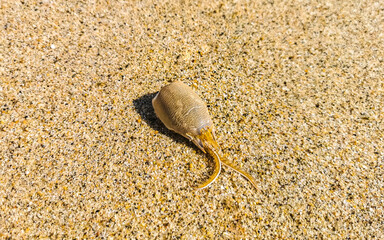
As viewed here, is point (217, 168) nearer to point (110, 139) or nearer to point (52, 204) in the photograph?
point (110, 139)

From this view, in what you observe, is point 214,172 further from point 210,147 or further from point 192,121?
point 192,121

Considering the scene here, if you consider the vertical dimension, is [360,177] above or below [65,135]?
above

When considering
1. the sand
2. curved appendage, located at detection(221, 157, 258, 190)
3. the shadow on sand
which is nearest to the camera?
the sand

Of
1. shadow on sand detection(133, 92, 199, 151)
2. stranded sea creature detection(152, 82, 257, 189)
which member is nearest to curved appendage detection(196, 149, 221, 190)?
stranded sea creature detection(152, 82, 257, 189)

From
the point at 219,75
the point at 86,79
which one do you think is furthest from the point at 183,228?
the point at 86,79

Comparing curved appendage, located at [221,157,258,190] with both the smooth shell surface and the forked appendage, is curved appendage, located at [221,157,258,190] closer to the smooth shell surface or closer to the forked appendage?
the forked appendage

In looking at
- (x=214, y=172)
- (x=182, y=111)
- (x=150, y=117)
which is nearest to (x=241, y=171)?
(x=214, y=172)
